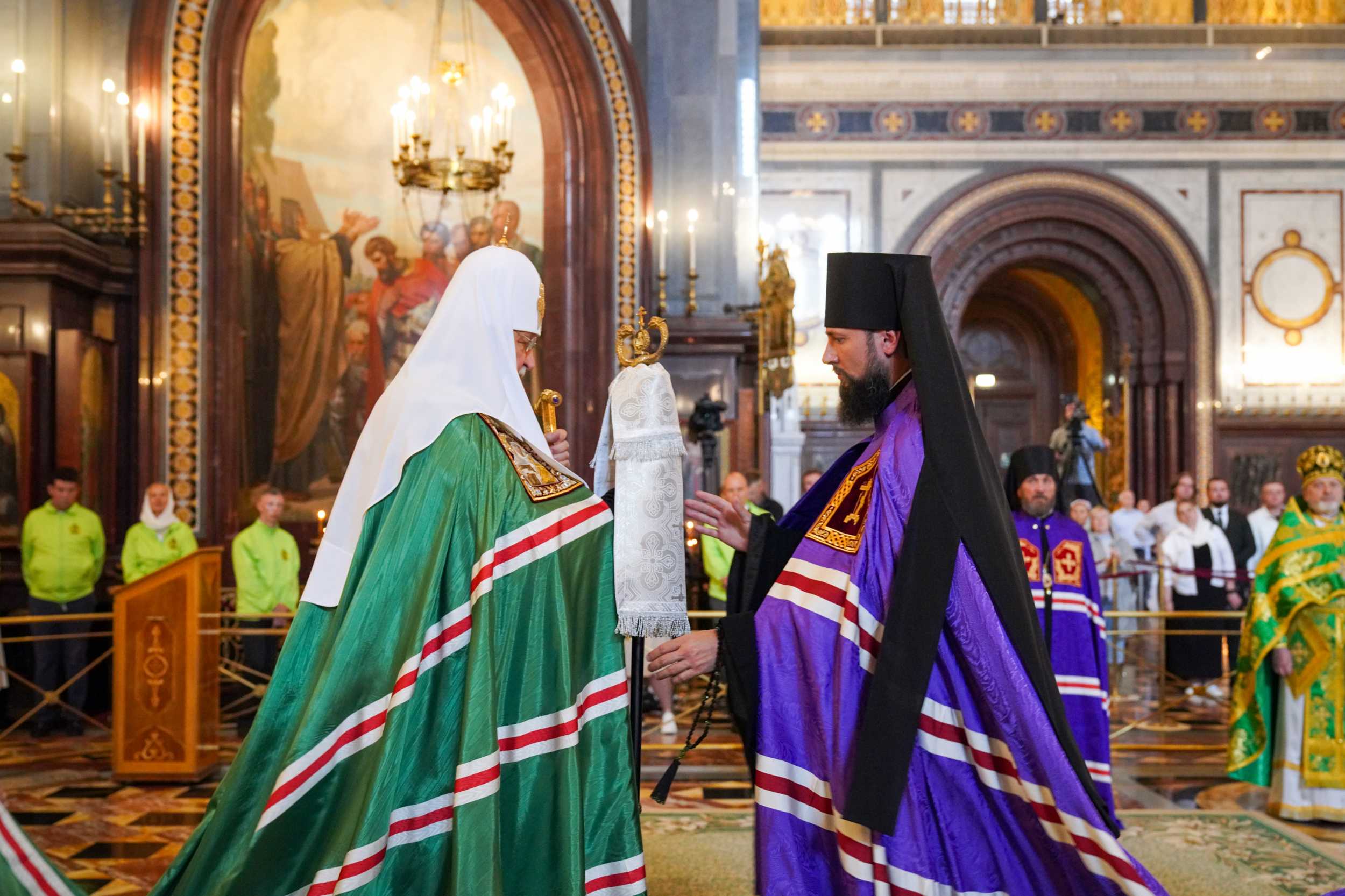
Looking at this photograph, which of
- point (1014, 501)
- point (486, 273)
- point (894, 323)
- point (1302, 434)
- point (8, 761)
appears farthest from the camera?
point (1302, 434)

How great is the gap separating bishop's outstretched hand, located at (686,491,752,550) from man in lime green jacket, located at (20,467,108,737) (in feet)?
19.7

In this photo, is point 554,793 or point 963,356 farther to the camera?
point 963,356

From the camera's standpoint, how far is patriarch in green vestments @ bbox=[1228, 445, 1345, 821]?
20.1 feet

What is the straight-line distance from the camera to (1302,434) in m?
17.8

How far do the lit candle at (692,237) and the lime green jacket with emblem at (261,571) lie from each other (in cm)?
399

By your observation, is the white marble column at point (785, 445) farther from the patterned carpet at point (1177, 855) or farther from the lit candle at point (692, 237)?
the patterned carpet at point (1177, 855)

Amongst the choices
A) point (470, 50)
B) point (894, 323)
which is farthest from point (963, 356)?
point (894, 323)

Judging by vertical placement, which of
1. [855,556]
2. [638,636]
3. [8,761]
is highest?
[855,556]

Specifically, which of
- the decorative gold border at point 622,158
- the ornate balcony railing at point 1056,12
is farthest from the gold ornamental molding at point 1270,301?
the decorative gold border at point 622,158

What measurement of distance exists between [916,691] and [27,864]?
84.2 inches

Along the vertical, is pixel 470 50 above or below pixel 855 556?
above

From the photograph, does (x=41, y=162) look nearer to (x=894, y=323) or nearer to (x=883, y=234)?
(x=894, y=323)

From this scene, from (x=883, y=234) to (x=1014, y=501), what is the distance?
1264cm

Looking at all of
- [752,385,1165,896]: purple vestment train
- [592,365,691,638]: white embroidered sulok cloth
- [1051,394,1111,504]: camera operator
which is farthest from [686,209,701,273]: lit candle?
[752,385,1165,896]: purple vestment train
